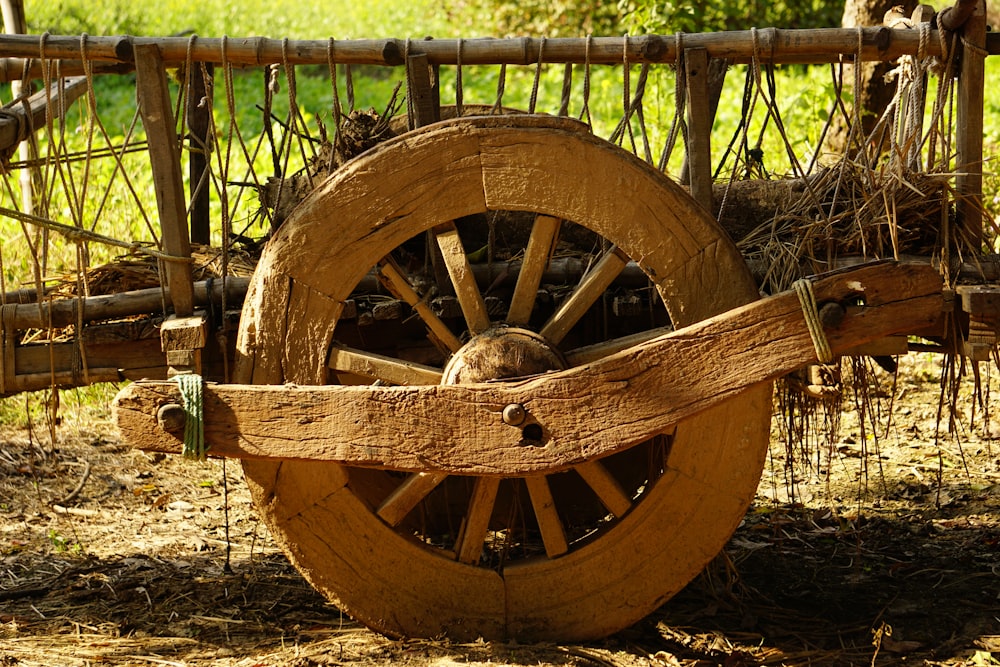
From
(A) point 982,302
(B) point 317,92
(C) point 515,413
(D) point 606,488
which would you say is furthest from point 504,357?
(B) point 317,92

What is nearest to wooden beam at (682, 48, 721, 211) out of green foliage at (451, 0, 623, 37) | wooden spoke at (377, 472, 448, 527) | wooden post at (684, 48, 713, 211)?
wooden post at (684, 48, 713, 211)

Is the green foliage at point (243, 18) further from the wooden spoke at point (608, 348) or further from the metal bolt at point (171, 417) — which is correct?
the metal bolt at point (171, 417)

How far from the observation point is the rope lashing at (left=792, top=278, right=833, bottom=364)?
2.50 meters

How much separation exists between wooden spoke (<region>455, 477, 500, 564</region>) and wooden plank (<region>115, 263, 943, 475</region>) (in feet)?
0.68

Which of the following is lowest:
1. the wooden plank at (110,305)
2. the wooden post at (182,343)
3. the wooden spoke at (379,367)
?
the wooden spoke at (379,367)

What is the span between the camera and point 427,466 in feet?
8.64

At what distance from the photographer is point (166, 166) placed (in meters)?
2.87

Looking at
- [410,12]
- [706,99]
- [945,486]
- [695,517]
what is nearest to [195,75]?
[706,99]

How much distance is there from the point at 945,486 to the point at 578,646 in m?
2.14

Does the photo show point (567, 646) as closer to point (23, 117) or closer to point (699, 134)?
point (699, 134)

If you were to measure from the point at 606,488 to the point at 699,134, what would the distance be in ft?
3.15

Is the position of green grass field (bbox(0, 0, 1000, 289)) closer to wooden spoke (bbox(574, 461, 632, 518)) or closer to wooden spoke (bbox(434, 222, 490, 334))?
Result: wooden spoke (bbox(434, 222, 490, 334))

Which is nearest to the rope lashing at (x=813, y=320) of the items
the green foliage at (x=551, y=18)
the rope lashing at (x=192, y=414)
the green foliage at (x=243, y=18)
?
the rope lashing at (x=192, y=414)

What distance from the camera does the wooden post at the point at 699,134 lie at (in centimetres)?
283
